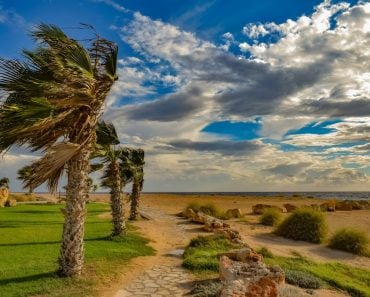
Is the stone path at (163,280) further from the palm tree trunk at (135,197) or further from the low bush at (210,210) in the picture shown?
the low bush at (210,210)

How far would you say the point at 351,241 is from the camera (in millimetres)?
18297

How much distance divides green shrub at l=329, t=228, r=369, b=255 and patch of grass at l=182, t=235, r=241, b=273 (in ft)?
18.9

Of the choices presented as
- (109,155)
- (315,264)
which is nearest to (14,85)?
(109,155)

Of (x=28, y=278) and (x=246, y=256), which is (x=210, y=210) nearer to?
Result: (x=246, y=256)

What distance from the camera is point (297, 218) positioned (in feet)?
71.6

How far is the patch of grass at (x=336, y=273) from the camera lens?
11316 mm

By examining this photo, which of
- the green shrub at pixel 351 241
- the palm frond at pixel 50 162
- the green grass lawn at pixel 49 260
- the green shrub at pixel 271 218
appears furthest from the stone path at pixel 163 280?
the green shrub at pixel 271 218

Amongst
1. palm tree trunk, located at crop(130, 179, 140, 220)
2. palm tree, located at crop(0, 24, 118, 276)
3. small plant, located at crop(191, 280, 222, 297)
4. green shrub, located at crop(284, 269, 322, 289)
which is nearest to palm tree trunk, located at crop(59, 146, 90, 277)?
palm tree, located at crop(0, 24, 118, 276)

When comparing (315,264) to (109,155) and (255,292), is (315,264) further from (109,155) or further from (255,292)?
(109,155)

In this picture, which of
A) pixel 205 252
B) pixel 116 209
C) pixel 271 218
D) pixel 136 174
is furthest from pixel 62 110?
pixel 271 218

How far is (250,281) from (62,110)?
19.2 ft

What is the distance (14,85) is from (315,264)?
37.9ft

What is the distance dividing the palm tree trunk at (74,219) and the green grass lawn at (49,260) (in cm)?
39

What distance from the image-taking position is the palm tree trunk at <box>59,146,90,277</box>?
1027 cm
